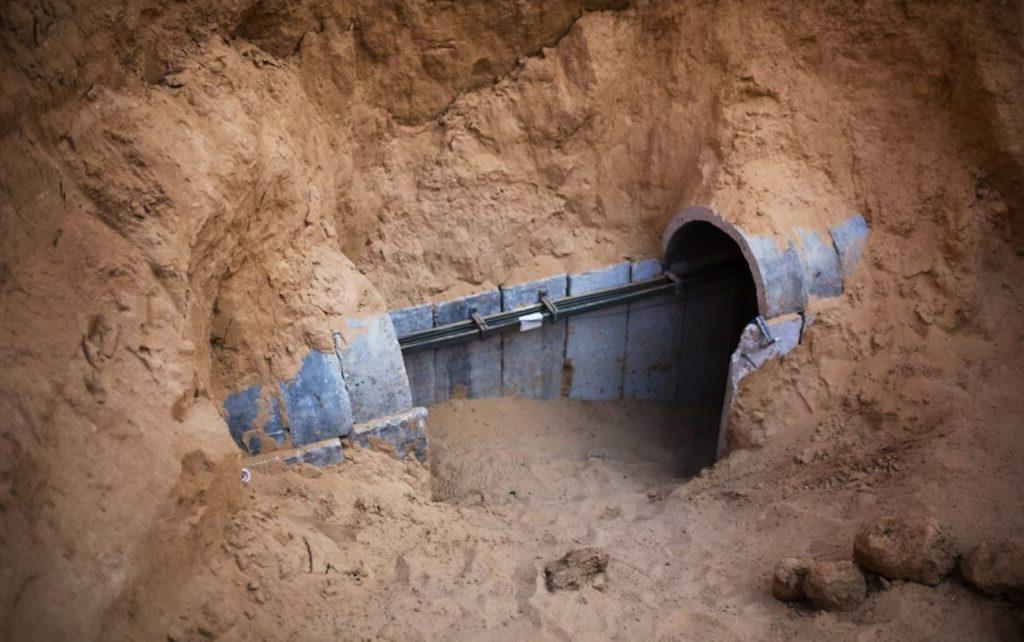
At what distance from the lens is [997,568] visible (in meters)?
3.92

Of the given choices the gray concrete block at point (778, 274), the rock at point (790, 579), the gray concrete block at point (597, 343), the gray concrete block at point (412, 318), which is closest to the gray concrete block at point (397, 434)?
the gray concrete block at point (412, 318)

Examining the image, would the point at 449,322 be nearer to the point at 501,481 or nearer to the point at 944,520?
the point at 501,481

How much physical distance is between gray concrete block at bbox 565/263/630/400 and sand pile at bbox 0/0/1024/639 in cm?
19

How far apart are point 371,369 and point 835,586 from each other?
2.64 metres

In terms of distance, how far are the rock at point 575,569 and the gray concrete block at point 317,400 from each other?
4.56 ft

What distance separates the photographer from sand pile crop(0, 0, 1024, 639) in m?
3.49

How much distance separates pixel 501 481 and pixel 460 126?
247 cm

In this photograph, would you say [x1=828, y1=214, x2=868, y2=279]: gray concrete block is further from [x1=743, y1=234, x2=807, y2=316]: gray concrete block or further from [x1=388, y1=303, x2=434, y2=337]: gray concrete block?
Result: [x1=388, y1=303, x2=434, y2=337]: gray concrete block

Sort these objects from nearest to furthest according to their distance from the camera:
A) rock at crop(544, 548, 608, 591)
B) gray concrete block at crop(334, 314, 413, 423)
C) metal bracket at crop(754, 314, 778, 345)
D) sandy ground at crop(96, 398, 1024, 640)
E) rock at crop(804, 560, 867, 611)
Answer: sandy ground at crop(96, 398, 1024, 640) → rock at crop(804, 560, 867, 611) → rock at crop(544, 548, 608, 591) → gray concrete block at crop(334, 314, 413, 423) → metal bracket at crop(754, 314, 778, 345)

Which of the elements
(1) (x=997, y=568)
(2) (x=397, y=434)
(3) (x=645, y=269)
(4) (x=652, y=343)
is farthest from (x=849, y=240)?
(2) (x=397, y=434)

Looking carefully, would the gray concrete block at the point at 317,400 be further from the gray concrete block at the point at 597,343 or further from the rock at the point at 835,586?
the rock at the point at 835,586

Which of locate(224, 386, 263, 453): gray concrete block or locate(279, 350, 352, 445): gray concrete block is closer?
locate(224, 386, 263, 453): gray concrete block

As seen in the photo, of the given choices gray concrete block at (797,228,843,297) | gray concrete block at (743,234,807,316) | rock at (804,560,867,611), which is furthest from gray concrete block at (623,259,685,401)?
rock at (804,560,867,611)

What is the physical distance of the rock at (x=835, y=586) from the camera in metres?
3.99
